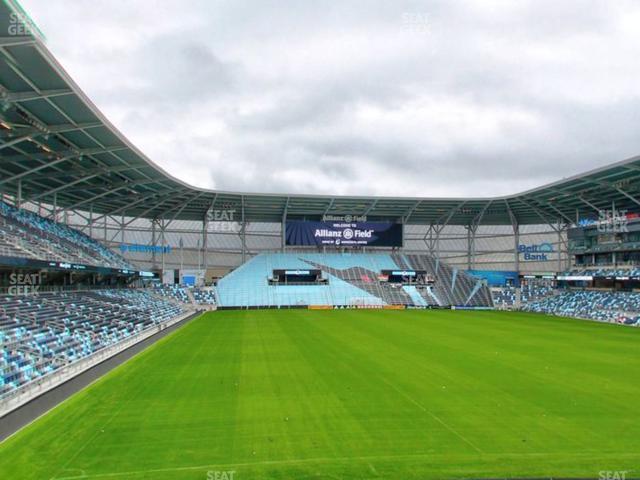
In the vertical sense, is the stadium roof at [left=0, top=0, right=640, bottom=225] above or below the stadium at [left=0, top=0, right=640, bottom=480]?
above

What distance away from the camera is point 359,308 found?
180 ft

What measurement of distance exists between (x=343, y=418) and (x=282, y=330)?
20266mm

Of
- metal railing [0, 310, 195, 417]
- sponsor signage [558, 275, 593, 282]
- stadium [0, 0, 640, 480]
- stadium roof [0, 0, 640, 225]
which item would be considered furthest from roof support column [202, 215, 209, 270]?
sponsor signage [558, 275, 593, 282]

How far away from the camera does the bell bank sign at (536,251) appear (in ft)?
207

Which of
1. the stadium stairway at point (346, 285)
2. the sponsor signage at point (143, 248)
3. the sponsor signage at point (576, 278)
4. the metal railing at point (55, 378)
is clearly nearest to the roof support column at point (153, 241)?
the sponsor signage at point (143, 248)

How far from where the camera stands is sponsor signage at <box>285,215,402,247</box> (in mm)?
59781

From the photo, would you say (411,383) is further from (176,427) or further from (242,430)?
(176,427)

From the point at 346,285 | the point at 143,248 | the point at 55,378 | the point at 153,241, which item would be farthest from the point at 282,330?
the point at 153,241

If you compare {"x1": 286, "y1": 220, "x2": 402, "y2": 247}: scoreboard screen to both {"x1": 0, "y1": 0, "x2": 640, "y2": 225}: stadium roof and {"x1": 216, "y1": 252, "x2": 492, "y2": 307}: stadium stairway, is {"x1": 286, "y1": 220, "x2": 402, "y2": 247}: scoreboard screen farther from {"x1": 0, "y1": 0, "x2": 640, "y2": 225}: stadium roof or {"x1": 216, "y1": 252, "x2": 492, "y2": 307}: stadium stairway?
{"x1": 216, "y1": 252, "x2": 492, "y2": 307}: stadium stairway

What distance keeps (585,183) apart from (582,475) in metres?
42.9

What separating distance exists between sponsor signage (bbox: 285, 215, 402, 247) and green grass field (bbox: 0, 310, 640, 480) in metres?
37.1

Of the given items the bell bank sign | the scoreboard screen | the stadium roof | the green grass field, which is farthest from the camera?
the bell bank sign

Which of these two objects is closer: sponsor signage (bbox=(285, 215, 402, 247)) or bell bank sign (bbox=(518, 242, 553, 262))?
sponsor signage (bbox=(285, 215, 402, 247))

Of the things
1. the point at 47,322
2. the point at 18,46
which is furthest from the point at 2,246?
the point at 18,46
